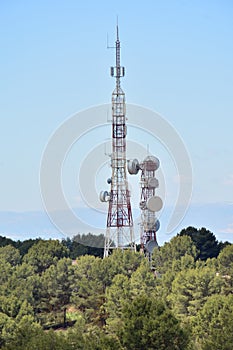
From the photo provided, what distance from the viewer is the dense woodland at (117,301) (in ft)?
124

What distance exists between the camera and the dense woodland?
3775 centimetres

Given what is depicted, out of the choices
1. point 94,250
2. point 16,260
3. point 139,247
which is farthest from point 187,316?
point 94,250

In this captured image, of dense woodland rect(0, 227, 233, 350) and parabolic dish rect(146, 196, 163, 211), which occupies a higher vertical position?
parabolic dish rect(146, 196, 163, 211)

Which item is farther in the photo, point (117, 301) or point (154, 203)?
point (154, 203)

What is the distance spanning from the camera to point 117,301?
5419cm

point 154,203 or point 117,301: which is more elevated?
point 154,203

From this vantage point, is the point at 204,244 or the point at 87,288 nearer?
the point at 87,288

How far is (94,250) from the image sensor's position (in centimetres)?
9512

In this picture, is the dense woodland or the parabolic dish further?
the parabolic dish

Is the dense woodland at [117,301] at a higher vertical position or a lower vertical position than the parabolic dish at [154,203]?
lower

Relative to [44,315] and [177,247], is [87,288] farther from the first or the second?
[177,247]

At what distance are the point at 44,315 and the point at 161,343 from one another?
77.9ft

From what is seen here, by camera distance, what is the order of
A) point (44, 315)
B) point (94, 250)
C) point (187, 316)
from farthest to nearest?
point (94, 250)
point (44, 315)
point (187, 316)

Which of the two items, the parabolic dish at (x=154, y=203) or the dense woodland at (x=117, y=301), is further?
the parabolic dish at (x=154, y=203)
